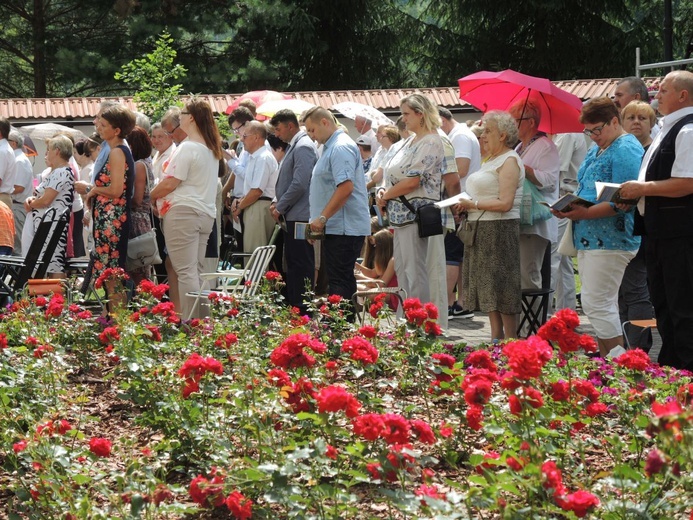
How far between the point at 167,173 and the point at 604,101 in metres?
3.42

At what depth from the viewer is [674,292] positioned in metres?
6.02

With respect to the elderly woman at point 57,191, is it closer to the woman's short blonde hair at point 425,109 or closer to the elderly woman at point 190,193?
the elderly woman at point 190,193

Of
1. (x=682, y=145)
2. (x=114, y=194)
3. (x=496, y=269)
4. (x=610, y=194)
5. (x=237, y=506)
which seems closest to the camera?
(x=237, y=506)

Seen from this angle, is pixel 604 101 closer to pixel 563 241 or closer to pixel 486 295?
pixel 563 241

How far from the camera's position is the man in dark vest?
19.2 feet

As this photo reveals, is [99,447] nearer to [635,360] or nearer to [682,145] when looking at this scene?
[635,360]

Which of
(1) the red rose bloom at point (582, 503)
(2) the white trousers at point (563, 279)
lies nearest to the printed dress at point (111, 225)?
(2) the white trousers at point (563, 279)

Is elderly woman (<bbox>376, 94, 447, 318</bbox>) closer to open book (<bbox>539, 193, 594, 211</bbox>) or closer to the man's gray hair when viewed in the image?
open book (<bbox>539, 193, 594, 211</bbox>)

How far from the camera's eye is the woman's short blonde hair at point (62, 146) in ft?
33.1

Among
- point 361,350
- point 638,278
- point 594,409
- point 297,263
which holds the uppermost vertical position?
point 297,263

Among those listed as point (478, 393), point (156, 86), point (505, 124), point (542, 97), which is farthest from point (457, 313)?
point (156, 86)

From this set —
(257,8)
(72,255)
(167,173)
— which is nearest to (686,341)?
(167,173)

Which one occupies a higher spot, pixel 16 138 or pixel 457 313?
pixel 16 138

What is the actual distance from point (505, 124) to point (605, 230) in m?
1.11
